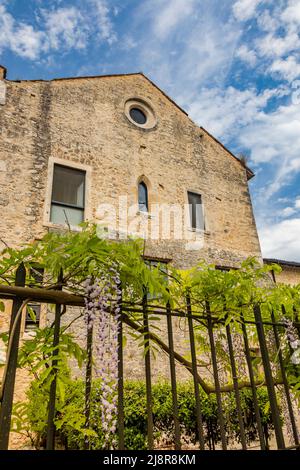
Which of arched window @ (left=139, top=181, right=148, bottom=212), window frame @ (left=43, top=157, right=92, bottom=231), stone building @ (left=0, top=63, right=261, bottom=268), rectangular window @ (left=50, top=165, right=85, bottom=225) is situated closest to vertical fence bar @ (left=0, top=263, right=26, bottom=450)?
stone building @ (left=0, top=63, right=261, bottom=268)

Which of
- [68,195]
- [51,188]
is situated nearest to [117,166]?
[68,195]

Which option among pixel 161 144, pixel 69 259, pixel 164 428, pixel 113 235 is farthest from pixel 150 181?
pixel 69 259

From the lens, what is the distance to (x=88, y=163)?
9.82m

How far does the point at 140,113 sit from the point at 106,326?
1136 centimetres

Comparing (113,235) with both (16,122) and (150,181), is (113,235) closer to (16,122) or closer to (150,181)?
(150,181)

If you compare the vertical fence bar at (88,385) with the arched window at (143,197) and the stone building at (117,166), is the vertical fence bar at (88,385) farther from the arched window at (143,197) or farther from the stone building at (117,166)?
the arched window at (143,197)

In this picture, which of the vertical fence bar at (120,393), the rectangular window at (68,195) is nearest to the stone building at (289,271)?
the rectangular window at (68,195)

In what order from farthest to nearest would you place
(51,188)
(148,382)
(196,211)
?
(196,211) → (51,188) → (148,382)

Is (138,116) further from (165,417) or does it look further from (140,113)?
(165,417)

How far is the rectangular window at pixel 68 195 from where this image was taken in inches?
351

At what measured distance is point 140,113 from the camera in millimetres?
12094

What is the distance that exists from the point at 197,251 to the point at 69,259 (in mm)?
9063

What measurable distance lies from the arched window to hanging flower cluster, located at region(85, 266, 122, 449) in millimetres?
8422

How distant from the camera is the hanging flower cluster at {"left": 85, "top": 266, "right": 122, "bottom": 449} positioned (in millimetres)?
1797
